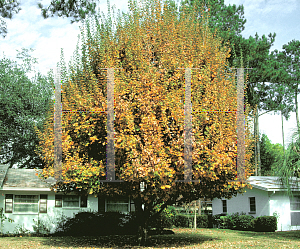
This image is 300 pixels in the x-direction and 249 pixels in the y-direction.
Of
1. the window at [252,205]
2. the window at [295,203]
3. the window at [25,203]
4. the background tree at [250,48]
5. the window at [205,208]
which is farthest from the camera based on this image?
the window at [205,208]

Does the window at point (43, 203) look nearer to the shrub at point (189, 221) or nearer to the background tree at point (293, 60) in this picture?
the shrub at point (189, 221)

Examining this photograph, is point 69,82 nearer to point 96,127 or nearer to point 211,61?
point 96,127

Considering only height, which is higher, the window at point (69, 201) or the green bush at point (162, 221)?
the window at point (69, 201)

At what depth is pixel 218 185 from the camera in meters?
13.6

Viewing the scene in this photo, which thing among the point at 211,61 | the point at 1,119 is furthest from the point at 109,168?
the point at 1,119

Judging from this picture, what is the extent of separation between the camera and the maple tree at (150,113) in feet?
38.7

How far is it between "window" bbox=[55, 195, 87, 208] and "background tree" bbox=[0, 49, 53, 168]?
7.51m

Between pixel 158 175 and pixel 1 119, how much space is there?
21373 mm

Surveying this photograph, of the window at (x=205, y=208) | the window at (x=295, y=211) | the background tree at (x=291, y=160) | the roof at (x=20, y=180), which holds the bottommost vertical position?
the window at (x=205, y=208)

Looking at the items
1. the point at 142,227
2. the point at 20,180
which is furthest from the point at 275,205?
the point at 20,180

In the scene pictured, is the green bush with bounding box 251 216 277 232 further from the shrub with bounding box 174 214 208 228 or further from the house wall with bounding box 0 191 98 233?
the house wall with bounding box 0 191 98 233

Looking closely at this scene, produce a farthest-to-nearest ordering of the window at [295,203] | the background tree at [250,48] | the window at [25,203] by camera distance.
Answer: the background tree at [250,48] < the window at [295,203] < the window at [25,203]

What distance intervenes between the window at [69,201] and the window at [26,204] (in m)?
1.36

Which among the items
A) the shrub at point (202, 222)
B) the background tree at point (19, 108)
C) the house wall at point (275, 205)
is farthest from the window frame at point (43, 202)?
the house wall at point (275, 205)
